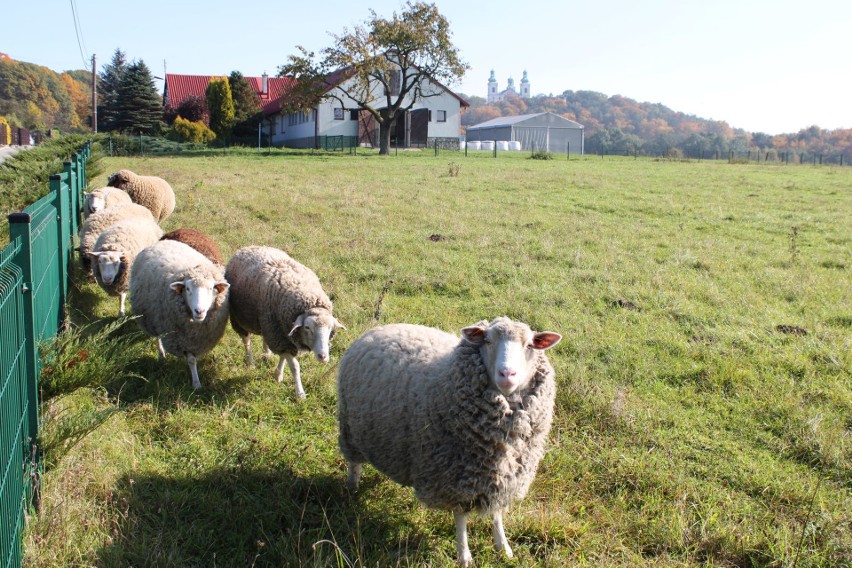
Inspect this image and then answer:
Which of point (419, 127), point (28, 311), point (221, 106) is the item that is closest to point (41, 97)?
point (221, 106)

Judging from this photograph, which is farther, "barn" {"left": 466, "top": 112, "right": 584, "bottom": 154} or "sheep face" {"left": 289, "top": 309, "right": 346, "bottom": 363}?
"barn" {"left": 466, "top": 112, "right": 584, "bottom": 154}

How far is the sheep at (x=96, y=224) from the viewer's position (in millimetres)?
8203

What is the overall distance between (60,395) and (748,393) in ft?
16.0

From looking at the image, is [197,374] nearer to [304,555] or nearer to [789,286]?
[304,555]

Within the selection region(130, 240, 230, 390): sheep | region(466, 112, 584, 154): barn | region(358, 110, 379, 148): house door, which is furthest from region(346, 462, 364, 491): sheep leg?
region(466, 112, 584, 154): barn

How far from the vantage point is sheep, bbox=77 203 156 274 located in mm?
8203

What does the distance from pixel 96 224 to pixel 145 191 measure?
145 inches

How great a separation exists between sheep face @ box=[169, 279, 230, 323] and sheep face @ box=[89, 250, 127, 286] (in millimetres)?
1836

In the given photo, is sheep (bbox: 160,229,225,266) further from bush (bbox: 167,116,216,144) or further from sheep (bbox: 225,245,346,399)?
bush (bbox: 167,116,216,144)

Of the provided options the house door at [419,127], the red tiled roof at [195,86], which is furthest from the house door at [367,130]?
the red tiled roof at [195,86]

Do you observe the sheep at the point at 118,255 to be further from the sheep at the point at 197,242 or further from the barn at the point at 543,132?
the barn at the point at 543,132

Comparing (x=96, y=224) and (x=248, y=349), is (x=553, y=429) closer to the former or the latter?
(x=248, y=349)

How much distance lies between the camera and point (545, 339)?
326 centimetres

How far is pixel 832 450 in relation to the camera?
4270 millimetres
